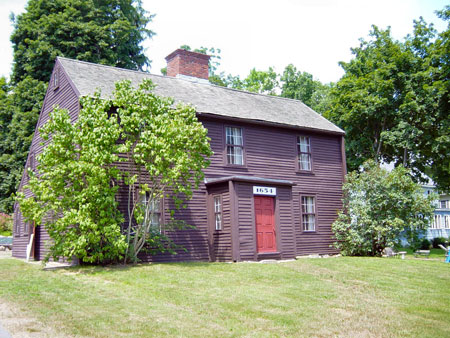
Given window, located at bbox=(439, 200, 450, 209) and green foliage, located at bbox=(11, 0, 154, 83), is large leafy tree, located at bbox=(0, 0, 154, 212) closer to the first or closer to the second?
green foliage, located at bbox=(11, 0, 154, 83)

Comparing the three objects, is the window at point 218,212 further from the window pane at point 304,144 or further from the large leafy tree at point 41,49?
the large leafy tree at point 41,49

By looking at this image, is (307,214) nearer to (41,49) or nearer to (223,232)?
(223,232)

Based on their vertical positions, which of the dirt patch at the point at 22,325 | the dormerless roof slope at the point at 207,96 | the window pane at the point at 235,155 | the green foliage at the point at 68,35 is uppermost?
the green foliage at the point at 68,35

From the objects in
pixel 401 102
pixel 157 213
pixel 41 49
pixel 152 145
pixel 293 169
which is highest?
pixel 41 49

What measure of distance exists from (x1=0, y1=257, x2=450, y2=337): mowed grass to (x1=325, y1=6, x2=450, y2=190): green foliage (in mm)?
13933

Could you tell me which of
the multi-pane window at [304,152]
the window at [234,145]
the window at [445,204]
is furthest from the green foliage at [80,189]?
the window at [445,204]

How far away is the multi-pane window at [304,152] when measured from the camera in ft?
71.4

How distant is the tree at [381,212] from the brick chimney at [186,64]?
897cm

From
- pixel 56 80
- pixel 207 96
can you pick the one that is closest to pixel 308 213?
pixel 207 96

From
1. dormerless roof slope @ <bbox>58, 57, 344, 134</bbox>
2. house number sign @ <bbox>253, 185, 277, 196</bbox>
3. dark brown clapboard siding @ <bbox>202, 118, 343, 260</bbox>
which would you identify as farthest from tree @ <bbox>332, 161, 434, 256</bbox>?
house number sign @ <bbox>253, 185, 277, 196</bbox>

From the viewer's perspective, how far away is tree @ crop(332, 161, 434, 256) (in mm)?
20406

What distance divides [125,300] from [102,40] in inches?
921

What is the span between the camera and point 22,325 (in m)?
7.84

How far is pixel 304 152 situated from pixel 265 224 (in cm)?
517
